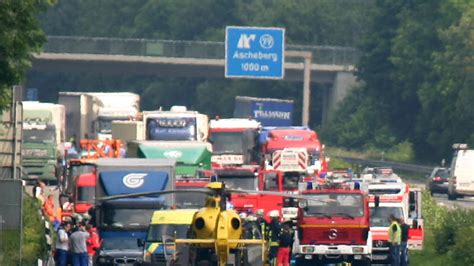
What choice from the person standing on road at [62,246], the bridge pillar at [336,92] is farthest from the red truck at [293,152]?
the bridge pillar at [336,92]

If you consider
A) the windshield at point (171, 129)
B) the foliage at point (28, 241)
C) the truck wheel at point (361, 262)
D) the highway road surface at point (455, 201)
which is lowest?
the highway road surface at point (455, 201)

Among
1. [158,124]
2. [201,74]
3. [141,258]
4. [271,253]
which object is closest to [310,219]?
[271,253]

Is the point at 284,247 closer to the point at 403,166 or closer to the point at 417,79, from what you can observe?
the point at 403,166

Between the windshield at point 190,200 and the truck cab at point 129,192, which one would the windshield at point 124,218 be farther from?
the windshield at point 190,200

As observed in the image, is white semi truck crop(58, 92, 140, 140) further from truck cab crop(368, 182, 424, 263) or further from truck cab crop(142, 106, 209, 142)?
truck cab crop(368, 182, 424, 263)

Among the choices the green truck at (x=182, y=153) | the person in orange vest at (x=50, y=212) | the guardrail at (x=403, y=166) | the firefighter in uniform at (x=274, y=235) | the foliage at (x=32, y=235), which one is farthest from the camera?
the guardrail at (x=403, y=166)

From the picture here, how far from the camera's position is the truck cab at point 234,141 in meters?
66.2

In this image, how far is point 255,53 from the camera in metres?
75.7

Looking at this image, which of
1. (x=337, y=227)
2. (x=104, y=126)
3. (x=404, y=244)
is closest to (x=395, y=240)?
(x=404, y=244)

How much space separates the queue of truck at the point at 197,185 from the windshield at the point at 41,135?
4 centimetres

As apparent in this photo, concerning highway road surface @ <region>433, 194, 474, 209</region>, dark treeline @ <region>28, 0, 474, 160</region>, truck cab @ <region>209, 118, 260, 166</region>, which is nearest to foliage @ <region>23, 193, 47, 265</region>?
truck cab @ <region>209, 118, 260, 166</region>

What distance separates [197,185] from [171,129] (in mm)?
17788

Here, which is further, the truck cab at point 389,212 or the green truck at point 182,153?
the green truck at point 182,153

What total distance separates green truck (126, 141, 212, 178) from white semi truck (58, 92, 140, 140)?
20008 mm
